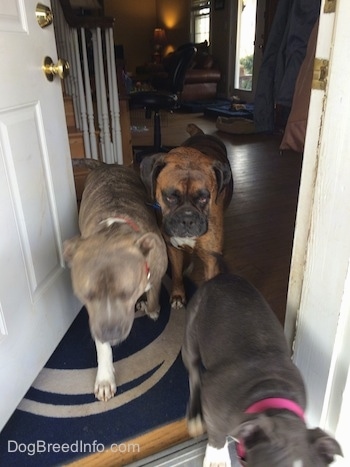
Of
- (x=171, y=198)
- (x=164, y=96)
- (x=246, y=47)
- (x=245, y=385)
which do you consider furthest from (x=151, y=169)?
(x=246, y=47)

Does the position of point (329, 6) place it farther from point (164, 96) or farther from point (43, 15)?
point (164, 96)

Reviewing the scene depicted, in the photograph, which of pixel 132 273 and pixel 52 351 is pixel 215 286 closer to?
pixel 132 273

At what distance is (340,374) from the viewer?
48.3 inches

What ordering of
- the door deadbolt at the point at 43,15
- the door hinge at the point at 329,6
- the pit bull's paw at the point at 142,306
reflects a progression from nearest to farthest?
the door hinge at the point at 329,6, the door deadbolt at the point at 43,15, the pit bull's paw at the point at 142,306

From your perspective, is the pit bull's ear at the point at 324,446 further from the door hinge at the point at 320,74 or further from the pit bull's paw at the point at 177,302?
the pit bull's paw at the point at 177,302

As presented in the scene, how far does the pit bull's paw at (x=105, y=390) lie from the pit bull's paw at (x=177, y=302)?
24.9 inches

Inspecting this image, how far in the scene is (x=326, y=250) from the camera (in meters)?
1.18

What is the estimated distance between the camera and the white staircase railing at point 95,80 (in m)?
3.26

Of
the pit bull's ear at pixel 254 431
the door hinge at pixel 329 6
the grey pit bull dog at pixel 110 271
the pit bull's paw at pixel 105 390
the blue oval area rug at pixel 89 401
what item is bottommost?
the blue oval area rug at pixel 89 401

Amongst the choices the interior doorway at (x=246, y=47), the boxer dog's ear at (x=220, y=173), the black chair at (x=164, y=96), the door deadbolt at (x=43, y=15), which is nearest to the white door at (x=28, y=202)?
the door deadbolt at (x=43, y=15)

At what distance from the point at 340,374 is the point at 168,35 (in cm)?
1309

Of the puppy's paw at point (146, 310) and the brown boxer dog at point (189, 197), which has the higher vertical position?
the brown boxer dog at point (189, 197)

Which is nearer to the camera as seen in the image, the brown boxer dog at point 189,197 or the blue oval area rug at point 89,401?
the blue oval area rug at point 89,401

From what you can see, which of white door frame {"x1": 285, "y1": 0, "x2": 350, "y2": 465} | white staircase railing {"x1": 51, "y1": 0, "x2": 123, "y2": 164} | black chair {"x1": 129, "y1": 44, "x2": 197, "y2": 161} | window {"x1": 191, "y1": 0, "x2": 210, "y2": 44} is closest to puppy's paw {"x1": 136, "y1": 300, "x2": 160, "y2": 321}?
white door frame {"x1": 285, "y1": 0, "x2": 350, "y2": 465}
